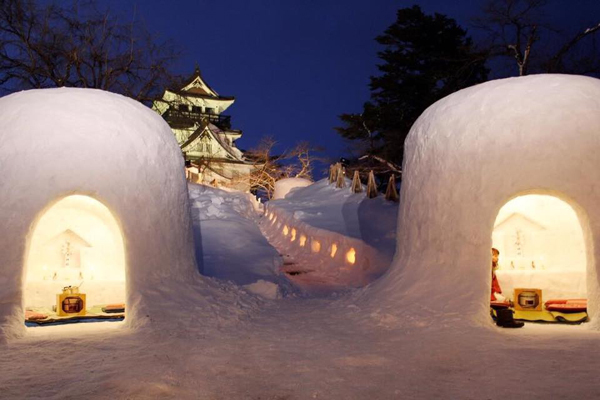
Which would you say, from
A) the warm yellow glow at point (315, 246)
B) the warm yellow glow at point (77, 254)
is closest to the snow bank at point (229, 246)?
the warm yellow glow at point (315, 246)

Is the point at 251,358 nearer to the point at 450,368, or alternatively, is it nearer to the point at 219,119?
the point at 450,368

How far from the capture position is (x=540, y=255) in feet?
24.2

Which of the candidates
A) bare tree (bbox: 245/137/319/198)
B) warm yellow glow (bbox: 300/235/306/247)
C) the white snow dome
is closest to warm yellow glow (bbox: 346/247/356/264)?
warm yellow glow (bbox: 300/235/306/247)

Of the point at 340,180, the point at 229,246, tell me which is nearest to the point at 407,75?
the point at 340,180

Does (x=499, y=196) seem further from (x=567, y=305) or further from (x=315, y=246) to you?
(x=315, y=246)

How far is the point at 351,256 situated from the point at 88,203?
7.09 m

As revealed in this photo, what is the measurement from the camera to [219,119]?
108ft

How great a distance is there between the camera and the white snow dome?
217 inches

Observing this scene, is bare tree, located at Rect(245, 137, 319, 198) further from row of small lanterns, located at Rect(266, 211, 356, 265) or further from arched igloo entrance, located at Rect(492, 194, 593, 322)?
arched igloo entrance, located at Rect(492, 194, 593, 322)

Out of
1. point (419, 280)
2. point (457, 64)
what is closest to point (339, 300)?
point (419, 280)

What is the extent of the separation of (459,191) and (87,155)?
4895mm

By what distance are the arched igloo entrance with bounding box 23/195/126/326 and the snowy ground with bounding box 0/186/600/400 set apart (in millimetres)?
1377

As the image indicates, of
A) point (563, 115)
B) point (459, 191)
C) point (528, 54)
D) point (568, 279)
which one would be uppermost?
point (528, 54)

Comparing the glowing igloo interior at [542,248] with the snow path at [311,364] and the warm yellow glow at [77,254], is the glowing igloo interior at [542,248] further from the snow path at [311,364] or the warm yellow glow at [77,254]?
the warm yellow glow at [77,254]
